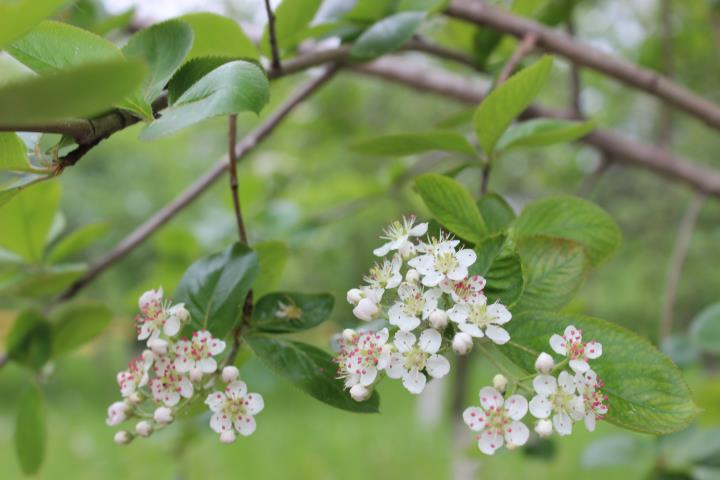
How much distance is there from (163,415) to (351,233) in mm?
2504

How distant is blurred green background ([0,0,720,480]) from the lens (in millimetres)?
1226

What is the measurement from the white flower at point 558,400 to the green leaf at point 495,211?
0.13 m

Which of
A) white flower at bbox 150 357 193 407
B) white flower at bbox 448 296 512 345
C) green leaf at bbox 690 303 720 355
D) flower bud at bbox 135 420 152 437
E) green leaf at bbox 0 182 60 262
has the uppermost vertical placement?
white flower at bbox 448 296 512 345

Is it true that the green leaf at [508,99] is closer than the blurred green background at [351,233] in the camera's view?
Yes

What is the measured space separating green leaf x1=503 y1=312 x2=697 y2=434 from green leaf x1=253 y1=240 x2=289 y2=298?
21cm

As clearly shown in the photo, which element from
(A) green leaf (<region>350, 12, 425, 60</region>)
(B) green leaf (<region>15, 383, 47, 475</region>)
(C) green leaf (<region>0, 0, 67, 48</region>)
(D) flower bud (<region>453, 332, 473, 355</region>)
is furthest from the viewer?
(B) green leaf (<region>15, 383, 47, 475</region>)

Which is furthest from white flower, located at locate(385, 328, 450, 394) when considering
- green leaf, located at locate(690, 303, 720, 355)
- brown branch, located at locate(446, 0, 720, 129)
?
green leaf, located at locate(690, 303, 720, 355)

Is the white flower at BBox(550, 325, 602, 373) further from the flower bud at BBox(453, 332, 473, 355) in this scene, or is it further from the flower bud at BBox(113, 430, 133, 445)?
the flower bud at BBox(113, 430, 133, 445)

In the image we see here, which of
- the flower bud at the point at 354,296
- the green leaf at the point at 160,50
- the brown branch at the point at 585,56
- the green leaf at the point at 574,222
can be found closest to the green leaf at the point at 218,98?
the green leaf at the point at 160,50

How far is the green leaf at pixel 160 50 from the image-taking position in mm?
416

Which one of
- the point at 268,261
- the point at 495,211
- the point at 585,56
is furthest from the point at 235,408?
the point at 585,56

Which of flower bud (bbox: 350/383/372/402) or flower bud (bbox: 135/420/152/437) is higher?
flower bud (bbox: 350/383/372/402)

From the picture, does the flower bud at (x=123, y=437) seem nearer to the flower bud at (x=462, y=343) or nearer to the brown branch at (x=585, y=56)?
the flower bud at (x=462, y=343)

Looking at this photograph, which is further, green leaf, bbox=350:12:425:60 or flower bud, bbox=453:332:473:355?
green leaf, bbox=350:12:425:60
